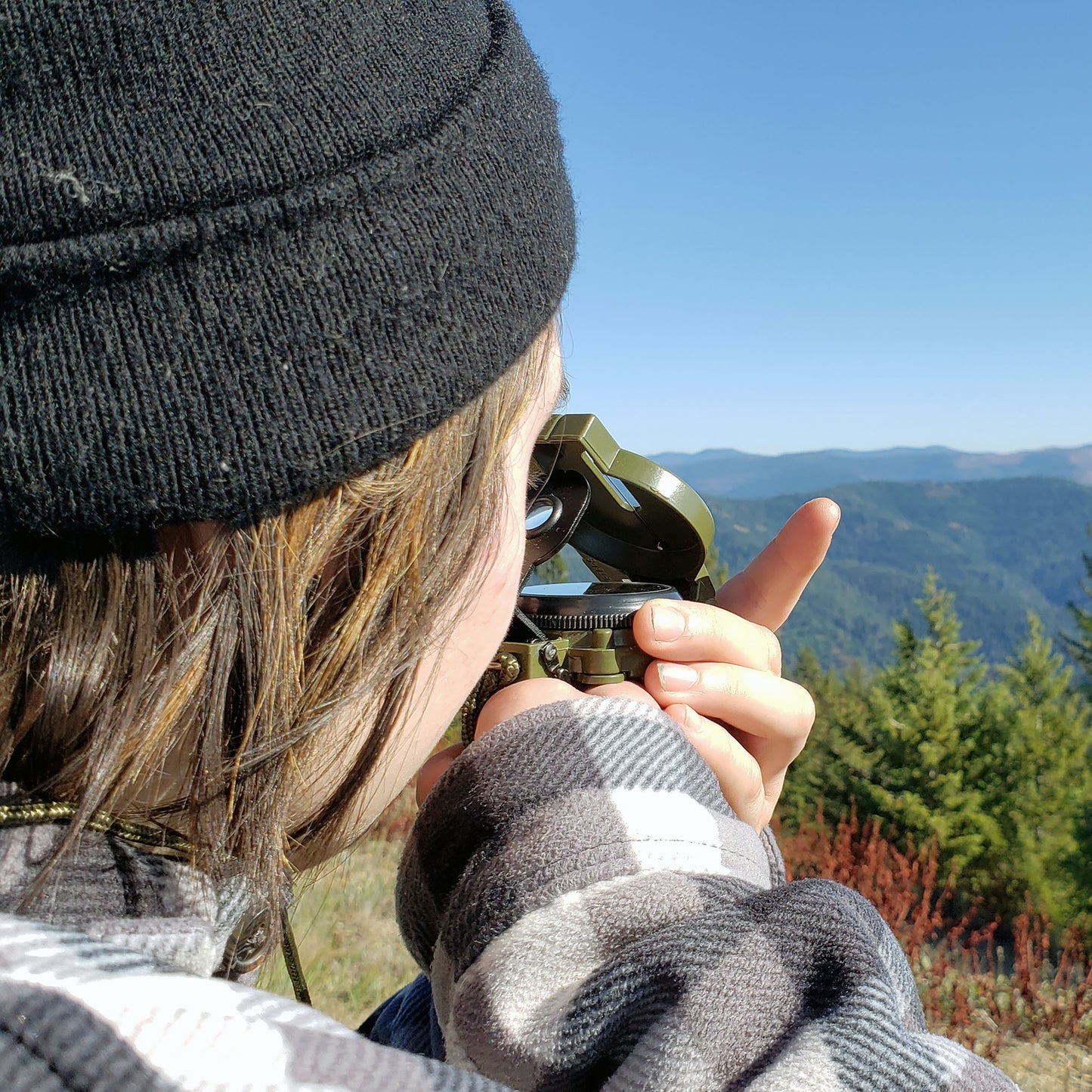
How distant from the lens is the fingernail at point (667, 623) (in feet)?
3.84

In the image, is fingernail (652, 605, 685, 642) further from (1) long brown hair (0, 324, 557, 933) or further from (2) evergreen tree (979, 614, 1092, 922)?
(2) evergreen tree (979, 614, 1092, 922)

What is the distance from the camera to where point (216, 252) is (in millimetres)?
615

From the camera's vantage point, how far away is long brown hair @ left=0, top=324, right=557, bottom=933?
0.68 meters

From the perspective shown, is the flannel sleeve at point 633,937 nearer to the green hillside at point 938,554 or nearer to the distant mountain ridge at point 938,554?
the green hillside at point 938,554

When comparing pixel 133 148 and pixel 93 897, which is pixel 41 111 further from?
pixel 93 897

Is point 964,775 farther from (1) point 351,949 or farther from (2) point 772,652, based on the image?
(2) point 772,652

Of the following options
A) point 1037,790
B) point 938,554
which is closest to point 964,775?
point 1037,790

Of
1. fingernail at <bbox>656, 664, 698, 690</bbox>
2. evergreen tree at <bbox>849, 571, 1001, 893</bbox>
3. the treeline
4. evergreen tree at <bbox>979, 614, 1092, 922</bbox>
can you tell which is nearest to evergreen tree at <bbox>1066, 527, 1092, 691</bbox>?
evergreen tree at <bbox>979, 614, 1092, 922</bbox>

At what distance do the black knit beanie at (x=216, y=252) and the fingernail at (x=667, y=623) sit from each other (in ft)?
1.87


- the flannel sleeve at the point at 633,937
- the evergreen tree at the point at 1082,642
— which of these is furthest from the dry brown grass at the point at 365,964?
the evergreen tree at the point at 1082,642

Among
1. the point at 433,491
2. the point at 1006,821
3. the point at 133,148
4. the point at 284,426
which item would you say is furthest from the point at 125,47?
the point at 1006,821

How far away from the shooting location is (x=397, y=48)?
674 millimetres

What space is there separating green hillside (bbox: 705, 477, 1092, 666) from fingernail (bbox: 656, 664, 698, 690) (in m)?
145

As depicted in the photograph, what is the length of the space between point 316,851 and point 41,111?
0.72 metres
